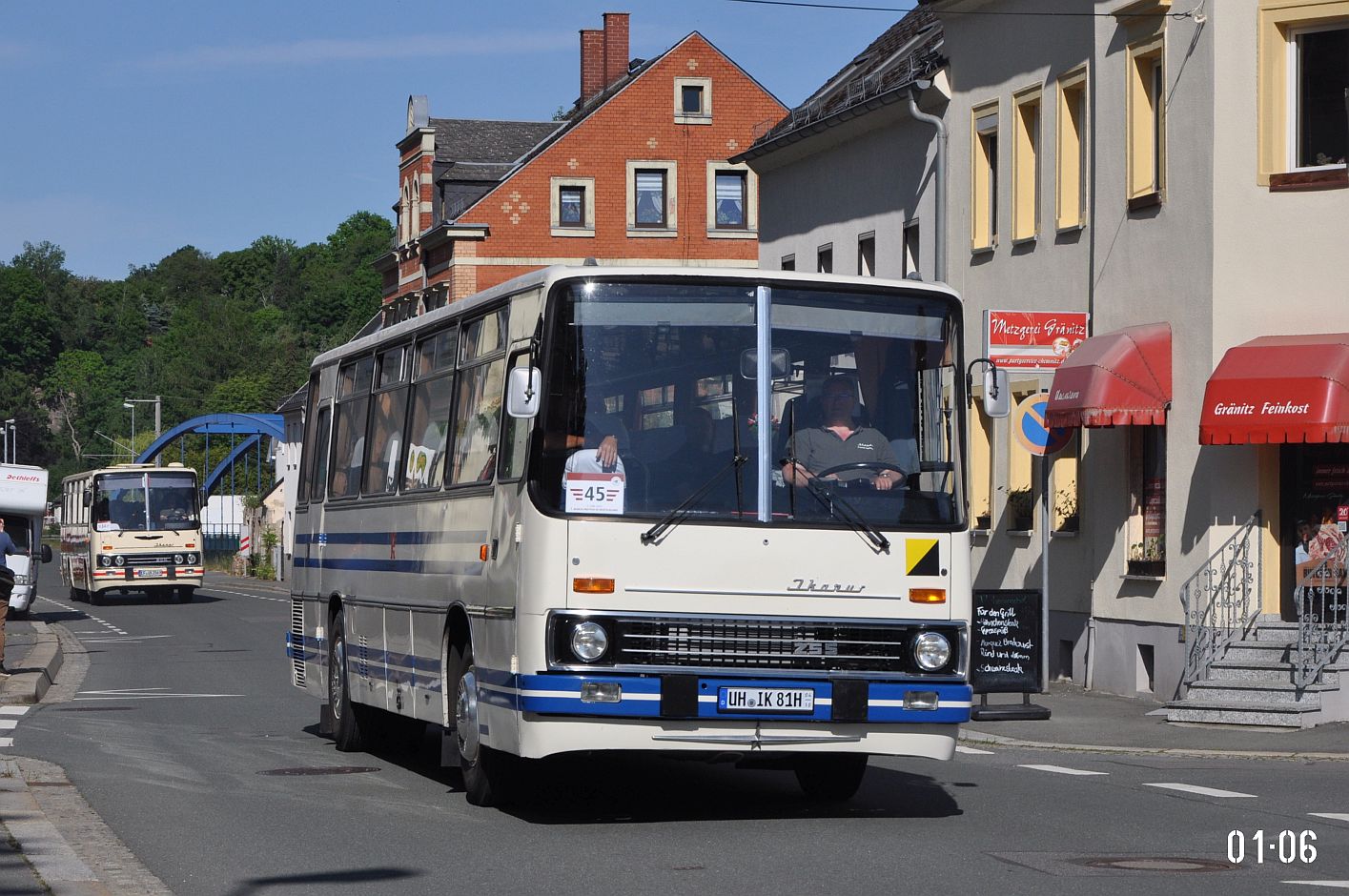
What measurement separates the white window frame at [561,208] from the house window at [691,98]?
353 centimetres

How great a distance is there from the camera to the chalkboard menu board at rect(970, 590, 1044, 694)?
821 inches

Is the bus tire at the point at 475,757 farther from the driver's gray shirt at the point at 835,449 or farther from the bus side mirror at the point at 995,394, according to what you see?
the bus side mirror at the point at 995,394

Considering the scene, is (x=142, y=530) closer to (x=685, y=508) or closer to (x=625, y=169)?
(x=625, y=169)

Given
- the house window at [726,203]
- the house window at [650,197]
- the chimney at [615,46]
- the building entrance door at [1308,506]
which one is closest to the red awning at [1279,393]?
the building entrance door at [1308,506]

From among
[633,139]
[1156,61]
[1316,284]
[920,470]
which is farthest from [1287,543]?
[633,139]

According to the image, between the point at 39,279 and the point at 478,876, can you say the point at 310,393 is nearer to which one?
the point at 478,876

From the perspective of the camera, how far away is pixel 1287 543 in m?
22.2

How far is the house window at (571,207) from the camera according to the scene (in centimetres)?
7138

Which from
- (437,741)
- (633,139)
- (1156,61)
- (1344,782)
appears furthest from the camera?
(633,139)

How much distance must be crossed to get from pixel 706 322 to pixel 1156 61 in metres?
13.7

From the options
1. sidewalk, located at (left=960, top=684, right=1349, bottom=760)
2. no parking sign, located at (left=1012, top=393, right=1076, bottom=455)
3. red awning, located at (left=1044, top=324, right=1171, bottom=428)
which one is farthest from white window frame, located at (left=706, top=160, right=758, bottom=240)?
sidewalk, located at (left=960, top=684, right=1349, bottom=760)

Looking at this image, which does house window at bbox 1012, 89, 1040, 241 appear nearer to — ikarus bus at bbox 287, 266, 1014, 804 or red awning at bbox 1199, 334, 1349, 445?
red awning at bbox 1199, 334, 1349, 445

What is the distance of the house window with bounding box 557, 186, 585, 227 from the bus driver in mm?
59638
